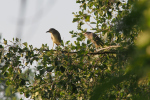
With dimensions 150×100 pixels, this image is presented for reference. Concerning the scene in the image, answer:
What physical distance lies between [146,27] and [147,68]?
0.05 metres

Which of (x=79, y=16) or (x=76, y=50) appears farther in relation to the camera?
(x=79, y=16)

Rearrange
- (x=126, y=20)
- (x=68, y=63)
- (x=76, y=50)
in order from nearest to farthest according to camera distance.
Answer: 1. (x=126, y=20)
2. (x=68, y=63)
3. (x=76, y=50)

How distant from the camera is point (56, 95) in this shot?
438cm

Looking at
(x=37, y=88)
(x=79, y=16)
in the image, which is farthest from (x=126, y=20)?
(x=79, y=16)

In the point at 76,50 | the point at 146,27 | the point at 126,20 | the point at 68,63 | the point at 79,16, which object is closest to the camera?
the point at 146,27

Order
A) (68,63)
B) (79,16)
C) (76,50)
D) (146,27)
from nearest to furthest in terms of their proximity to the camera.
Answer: (146,27), (68,63), (76,50), (79,16)

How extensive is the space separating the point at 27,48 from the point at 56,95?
1.03 metres

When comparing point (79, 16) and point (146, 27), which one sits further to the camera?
point (79, 16)

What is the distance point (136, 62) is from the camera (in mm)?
319

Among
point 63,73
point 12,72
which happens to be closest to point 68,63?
point 63,73

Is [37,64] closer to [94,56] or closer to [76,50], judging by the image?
[76,50]

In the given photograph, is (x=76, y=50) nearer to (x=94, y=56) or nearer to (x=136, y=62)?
(x=94, y=56)

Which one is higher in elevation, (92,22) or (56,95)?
(92,22)

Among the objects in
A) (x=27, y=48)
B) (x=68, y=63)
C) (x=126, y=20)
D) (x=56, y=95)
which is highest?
(x=27, y=48)
